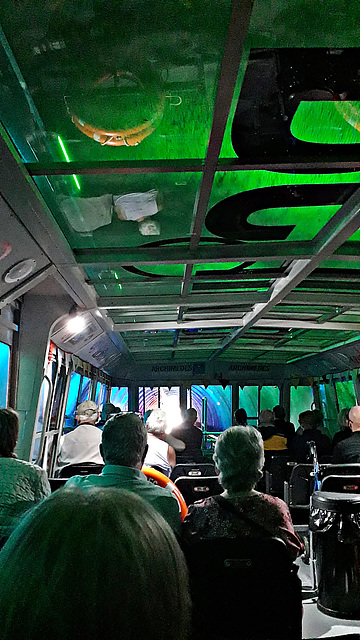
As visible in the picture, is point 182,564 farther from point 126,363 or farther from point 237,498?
point 126,363

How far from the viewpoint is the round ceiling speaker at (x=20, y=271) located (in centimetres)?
384

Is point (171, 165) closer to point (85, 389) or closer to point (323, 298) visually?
point (323, 298)

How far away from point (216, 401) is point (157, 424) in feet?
38.2

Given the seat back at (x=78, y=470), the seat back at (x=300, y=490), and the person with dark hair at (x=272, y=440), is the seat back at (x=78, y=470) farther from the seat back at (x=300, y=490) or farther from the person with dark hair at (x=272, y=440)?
the person with dark hair at (x=272, y=440)

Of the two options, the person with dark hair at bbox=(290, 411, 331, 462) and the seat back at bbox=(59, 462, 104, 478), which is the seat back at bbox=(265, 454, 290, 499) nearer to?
the person with dark hair at bbox=(290, 411, 331, 462)

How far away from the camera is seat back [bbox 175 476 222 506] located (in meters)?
5.31

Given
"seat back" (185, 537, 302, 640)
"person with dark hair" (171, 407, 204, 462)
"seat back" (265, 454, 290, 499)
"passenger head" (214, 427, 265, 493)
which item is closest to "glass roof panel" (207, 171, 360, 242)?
"passenger head" (214, 427, 265, 493)

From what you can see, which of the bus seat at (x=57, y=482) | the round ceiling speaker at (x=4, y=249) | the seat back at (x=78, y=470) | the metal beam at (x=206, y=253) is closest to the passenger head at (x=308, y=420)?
the seat back at (x=78, y=470)

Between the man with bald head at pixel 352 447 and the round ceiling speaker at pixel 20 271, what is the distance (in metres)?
4.35

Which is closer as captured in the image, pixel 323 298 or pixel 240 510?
pixel 240 510

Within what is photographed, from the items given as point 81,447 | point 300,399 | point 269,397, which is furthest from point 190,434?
point 269,397

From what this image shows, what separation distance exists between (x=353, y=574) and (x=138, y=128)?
380cm

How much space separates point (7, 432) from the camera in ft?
10.8

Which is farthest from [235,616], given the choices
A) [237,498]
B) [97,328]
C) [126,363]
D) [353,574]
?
[126,363]
